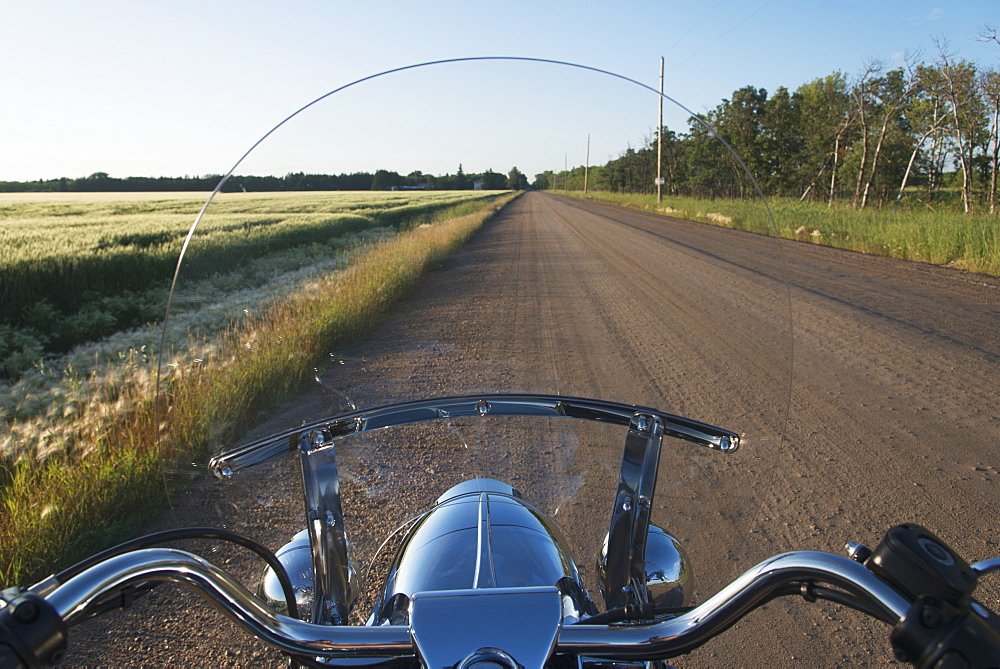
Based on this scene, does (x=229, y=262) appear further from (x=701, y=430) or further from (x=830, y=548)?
(x=830, y=548)

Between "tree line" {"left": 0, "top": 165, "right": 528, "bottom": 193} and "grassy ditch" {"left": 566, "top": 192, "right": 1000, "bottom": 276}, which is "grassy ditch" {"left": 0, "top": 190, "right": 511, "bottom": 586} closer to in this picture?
"tree line" {"left": 0, "top": 165, "right": 528, "bottom": 193}

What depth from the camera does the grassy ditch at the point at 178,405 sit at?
1554 mm

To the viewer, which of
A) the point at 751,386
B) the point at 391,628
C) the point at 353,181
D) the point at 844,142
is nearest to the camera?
the point at 391,628

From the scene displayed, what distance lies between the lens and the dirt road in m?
2.00

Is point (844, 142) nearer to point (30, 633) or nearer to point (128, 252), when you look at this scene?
point (128, 252)

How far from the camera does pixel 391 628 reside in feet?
3.06

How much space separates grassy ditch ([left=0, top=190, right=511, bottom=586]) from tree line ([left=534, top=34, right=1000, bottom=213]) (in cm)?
75

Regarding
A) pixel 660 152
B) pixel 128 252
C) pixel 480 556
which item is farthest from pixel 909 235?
pixel 128 252

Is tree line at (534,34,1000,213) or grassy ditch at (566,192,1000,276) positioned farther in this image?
grassy ditch at (566,192,1000,276)

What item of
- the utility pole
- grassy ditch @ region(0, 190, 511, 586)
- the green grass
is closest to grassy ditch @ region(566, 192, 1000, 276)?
the utility pole

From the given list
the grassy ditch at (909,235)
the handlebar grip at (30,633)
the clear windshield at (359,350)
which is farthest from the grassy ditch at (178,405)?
the grassy ditch at (909,235)

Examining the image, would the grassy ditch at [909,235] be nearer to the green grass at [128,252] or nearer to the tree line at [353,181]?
the tree line at [353,181]

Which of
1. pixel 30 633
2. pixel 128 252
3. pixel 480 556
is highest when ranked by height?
pixel 30 633

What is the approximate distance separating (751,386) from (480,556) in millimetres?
2714
